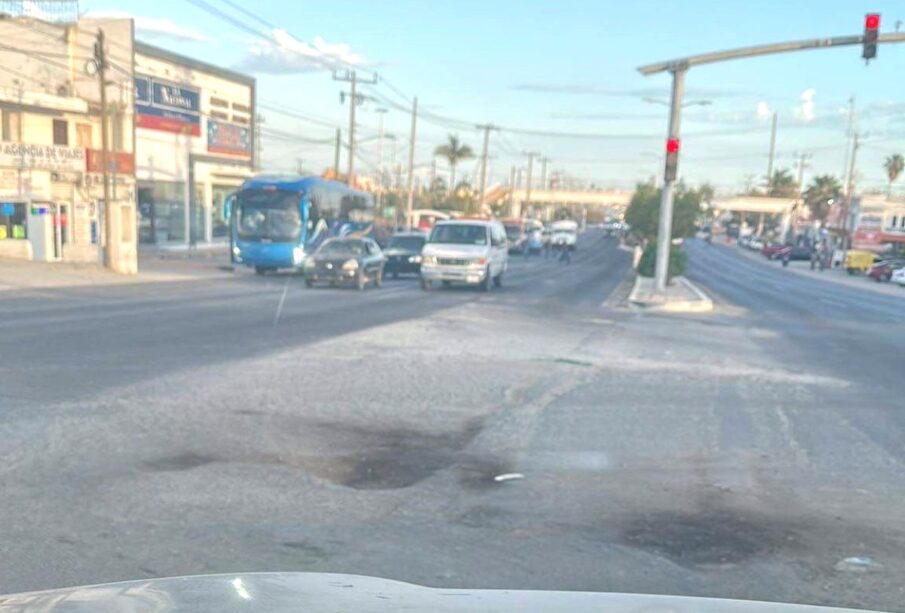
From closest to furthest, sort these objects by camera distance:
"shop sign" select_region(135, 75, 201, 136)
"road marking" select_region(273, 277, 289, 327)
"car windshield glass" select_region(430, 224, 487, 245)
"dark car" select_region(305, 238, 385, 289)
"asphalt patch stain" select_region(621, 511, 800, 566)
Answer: "asphalt patch stain" select_region(621, 511, 800, 566), "road marking" select_region(273, 277, 289, 327), "dark car" select_region(305, 238, 385, 289), "car windshield glass" select_region(430, 224, 487, 245), "shop sign" select_region(135, 75, 201, 136)

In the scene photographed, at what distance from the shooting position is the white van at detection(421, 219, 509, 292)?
2588 centimetres

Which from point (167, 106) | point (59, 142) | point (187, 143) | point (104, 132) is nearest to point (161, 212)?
point (187, 143)

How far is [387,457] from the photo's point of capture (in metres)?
7.23

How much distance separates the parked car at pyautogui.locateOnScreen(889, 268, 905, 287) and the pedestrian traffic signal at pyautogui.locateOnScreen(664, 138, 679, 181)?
33013mm

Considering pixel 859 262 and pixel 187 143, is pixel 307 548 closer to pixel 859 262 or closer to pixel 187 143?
pixel 187 143

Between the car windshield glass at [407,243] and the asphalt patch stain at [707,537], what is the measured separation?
96.2 feet

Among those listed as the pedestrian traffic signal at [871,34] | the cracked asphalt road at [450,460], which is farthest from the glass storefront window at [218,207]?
the pedestrian traffic signal at [871,34]

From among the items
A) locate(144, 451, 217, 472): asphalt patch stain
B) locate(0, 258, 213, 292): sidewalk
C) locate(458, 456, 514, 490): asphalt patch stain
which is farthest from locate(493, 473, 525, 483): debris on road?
locate(0, 258, 213, 292): sidewalk

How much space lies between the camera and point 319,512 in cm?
575

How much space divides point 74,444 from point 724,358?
10025 millimetres

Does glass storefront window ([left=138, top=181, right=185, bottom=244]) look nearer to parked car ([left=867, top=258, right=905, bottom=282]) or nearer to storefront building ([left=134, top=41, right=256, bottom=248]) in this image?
storefront building ([left=134, top=41, right=256, bottom=248])

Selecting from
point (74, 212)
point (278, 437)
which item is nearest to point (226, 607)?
point (278, 437)

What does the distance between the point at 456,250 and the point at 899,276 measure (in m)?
35.6

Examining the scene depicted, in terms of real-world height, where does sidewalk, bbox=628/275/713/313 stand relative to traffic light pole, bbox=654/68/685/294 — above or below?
below
